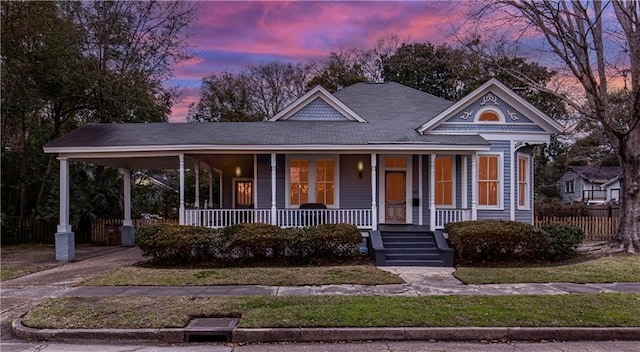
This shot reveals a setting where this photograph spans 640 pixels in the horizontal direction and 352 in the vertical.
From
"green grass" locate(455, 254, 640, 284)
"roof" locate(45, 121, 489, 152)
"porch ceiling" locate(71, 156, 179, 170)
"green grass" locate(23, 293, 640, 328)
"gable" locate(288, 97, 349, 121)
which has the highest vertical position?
"gable" locate(288, 97, 349, 121)

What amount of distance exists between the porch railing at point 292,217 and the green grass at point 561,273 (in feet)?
11.9

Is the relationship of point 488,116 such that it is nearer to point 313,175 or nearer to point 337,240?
point 313,175

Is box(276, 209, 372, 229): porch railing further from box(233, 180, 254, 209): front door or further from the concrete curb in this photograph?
the concrete curb

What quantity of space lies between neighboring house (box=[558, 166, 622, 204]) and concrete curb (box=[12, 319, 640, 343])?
40.9 m

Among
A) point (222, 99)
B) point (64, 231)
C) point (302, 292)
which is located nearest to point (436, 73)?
point (222, 99)

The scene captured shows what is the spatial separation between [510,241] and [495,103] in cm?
511

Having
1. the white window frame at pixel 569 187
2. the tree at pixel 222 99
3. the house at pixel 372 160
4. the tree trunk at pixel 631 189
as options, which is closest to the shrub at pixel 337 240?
the house at pixel 372 160

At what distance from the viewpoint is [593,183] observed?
43156mm

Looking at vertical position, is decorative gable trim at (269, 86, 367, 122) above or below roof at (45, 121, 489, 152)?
above

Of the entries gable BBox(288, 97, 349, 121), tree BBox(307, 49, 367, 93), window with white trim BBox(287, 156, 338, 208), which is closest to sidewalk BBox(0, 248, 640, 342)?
window with white trim BBox(287, 156, 338, 208)

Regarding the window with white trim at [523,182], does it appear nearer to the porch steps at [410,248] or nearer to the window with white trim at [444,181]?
the window with white trim at [444,181]

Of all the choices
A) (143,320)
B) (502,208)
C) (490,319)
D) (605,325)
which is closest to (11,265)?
(143,320)

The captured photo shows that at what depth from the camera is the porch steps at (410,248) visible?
11859 mm

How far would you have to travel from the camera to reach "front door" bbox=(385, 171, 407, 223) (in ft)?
48.4
